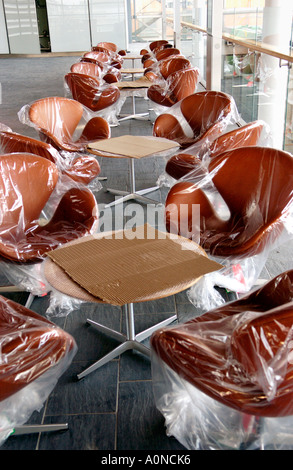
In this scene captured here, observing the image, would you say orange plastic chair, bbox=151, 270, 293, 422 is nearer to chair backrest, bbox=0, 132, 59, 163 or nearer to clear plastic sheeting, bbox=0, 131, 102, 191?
clear plastic sheeting, bbox=0, 131, 102, 191

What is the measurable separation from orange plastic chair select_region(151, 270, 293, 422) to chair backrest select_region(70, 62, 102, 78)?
17.6 ft

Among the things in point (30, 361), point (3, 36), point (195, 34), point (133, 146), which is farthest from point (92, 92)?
point (3, 36)

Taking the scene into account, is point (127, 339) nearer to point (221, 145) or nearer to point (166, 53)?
point (221, 145)

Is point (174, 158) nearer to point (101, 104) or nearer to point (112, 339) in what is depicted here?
point (112, 339)

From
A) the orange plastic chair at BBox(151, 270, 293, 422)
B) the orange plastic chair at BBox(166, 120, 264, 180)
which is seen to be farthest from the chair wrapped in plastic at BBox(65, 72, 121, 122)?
the orange plastic chair at BBox(151, 270, 293, 422)

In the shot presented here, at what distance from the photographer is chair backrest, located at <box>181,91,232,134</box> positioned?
404 cm

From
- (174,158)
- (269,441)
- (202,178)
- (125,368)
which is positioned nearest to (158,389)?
(269,441)

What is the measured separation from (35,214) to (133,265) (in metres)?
1.03

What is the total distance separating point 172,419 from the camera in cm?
163

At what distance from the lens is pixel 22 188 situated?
269cm

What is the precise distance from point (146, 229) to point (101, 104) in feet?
12.4

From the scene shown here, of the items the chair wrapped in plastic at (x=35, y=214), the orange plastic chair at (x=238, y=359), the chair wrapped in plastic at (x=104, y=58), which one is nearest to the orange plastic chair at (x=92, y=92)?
the chair wrapped in plastic at (x=104, y=58)

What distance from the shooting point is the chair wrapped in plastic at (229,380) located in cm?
120

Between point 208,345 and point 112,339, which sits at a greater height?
point 208,345
